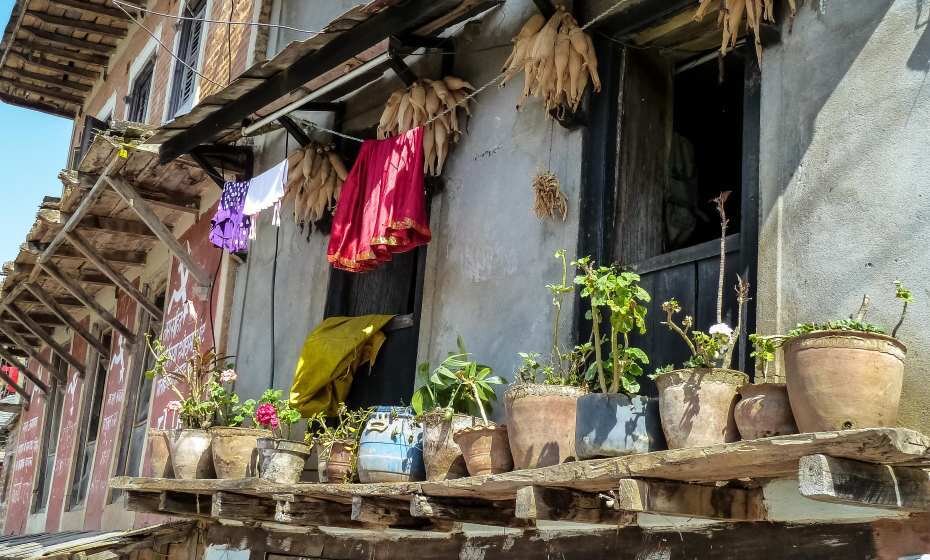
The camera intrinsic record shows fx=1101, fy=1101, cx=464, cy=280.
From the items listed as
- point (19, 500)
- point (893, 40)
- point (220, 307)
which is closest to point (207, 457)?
point (220, 307)

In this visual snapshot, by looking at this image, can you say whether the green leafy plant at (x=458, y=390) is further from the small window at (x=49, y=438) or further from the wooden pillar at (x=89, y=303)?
the small window at (x=49, y=438)

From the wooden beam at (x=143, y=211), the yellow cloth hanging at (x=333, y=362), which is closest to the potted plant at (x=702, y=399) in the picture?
the yellow cloth hanging at (x=333, y=362)

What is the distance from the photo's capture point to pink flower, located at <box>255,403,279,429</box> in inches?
271

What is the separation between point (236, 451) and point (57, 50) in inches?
409

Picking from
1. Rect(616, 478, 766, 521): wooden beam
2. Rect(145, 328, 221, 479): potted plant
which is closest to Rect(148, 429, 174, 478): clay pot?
Rect(145, 328, 221, 479): potted plant

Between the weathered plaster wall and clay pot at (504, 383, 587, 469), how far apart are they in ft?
3.00

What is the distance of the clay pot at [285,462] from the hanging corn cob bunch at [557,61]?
2.42 metres

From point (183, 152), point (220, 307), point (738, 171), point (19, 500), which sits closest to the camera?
point (738, 171)

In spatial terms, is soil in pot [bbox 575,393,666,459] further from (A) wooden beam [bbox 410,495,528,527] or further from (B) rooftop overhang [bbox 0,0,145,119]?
(B) rooftop overhang [bbox 0,0,145,119]

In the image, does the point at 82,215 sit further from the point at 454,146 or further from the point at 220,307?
the point at 454,146

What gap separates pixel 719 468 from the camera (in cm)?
394

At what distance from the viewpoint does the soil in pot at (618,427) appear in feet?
14.3

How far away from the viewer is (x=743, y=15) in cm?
516

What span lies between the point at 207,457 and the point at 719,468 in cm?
447
